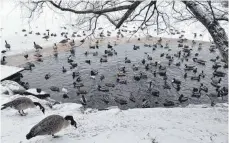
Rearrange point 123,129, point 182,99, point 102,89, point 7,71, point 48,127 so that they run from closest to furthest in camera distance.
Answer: point 48,127, point 123,129, point 182,99, point 102,89, point 7,71

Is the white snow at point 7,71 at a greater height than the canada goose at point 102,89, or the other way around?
the white snow at point 7,71

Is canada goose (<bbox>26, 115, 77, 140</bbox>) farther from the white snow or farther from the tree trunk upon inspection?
the white snow

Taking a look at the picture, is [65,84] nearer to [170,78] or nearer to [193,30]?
[170,78]

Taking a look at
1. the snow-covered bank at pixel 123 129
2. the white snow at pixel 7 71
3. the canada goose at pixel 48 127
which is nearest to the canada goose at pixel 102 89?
the white snow at pixel 7 71

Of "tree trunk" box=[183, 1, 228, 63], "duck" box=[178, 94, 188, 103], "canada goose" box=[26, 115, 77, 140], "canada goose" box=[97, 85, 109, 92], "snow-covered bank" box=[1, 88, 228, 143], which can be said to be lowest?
"duck" box=[178, 94, 188, 103]

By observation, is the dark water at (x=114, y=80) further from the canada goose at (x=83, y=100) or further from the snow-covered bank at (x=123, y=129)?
the snow-covered bank at (x=123, y=129)

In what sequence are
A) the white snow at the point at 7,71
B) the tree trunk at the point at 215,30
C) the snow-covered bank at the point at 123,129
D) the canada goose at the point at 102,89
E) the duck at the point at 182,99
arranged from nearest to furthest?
the snow-covered bank at the point at 123,129
the tree trunk at the point at 215,30
the duck at the point at 182,99
the canada goose at the point at 102,89
the white snow at the point at 7,71

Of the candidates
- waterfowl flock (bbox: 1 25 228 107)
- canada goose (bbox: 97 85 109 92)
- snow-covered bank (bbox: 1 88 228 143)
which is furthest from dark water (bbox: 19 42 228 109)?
snow-covered bank (bbox: 1 88 228 143)

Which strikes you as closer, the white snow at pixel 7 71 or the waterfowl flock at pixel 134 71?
the waterfowl flock at pixel 134 71

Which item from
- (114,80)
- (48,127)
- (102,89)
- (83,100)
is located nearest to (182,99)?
(102,89)

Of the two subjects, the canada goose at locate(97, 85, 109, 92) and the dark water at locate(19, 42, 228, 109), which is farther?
the canada goose at locate(97, 85, 109, 92)

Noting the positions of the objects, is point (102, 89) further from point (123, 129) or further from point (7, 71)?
point (123, 129)

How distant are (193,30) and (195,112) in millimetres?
31195

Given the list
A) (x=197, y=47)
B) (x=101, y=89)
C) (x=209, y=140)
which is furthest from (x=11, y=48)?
(x=209, y=140)
